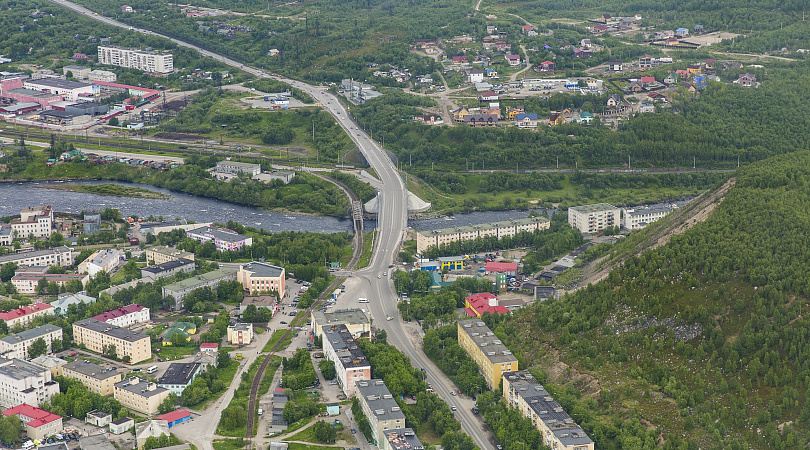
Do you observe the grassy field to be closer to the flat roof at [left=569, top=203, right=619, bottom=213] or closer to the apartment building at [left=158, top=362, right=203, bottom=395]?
the flat roof at [left=569, top=203, right=619, bottom=213]

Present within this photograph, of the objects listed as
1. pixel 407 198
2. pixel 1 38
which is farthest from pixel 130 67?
pixel 407 198

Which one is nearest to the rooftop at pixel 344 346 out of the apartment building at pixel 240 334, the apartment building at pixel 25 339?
the apartment building at pixel 240 334

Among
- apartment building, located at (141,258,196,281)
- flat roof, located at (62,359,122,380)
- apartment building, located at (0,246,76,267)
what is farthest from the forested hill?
apartment building, located at (0,246,76,267)

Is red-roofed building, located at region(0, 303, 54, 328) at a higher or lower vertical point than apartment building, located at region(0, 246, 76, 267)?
lower

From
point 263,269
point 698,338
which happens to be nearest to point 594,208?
point 263,269

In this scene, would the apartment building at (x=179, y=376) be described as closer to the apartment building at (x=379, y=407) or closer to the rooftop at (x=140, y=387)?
the rooftop at (x=140, y=387)

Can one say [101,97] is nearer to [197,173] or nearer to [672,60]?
[197,173]
